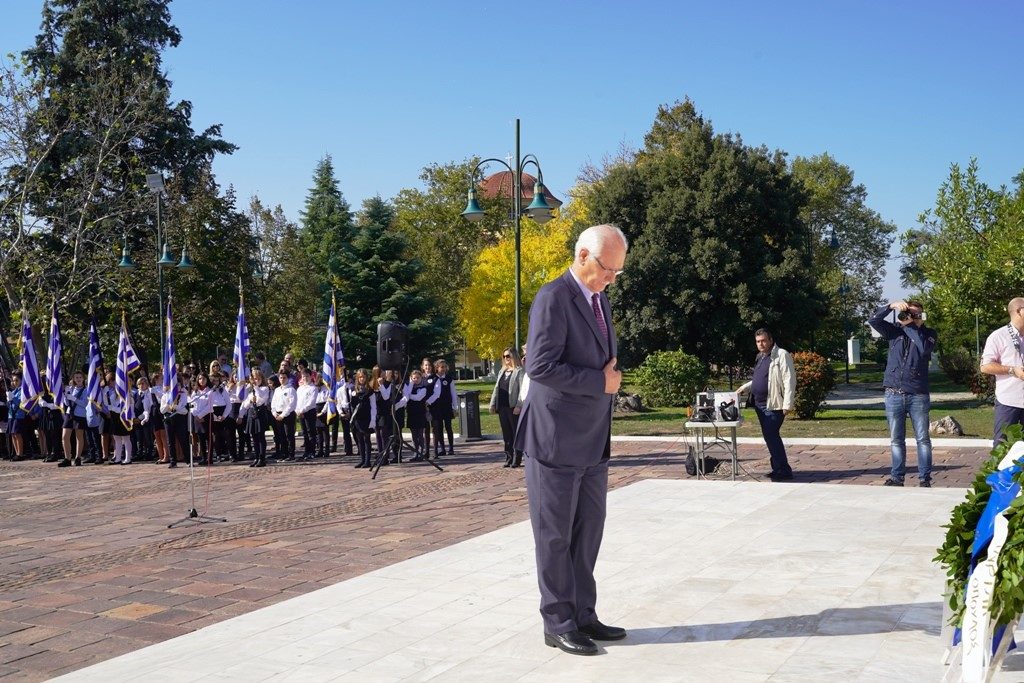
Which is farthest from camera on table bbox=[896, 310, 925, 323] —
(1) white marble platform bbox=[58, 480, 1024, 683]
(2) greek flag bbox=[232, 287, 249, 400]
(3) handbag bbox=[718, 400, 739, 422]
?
(2) greek flag bbox=[232, 287, 249, 400]

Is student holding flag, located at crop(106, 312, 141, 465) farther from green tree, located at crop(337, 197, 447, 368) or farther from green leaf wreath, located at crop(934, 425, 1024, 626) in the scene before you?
green tree, located at crop(337, 197, 447, 368)

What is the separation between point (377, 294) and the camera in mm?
40781

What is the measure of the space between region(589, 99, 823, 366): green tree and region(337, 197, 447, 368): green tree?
10.1 m

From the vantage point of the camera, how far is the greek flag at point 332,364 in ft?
58.3

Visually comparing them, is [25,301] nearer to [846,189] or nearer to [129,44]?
[129,44]

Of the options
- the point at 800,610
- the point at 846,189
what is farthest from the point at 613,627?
the point at 846,189

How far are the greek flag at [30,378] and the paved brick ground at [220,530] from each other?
3397 millimetres

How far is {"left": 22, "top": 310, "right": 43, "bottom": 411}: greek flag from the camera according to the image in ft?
66.6

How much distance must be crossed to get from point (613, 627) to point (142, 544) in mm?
5908

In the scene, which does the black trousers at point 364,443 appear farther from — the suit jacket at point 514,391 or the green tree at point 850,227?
the green tree at point 850,227

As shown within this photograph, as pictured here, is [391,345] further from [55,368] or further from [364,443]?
[55,368]

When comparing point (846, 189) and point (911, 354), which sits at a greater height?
point (846, 189)

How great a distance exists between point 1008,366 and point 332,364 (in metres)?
11.9

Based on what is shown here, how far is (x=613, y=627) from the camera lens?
17.3 ft
